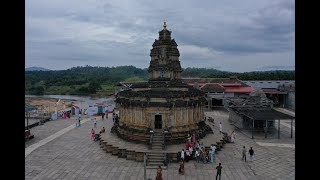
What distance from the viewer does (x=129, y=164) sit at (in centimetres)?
2077

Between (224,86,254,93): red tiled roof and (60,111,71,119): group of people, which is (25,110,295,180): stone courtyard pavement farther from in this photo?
(224,86,254,93): red tiled roof

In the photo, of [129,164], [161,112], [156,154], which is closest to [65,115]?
[161,112]

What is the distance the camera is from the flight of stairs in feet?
67.4

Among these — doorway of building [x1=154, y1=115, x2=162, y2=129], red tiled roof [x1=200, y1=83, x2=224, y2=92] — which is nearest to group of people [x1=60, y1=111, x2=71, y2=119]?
doorway of building [x1=154, y1=115, x2=162, y2=129]

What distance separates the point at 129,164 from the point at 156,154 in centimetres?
226

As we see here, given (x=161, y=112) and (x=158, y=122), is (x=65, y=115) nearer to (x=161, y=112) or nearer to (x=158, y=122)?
(x=158, y=122)

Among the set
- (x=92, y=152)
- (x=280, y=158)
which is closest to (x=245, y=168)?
(x=280, y=158)

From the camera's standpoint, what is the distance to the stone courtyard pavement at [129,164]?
18408mm

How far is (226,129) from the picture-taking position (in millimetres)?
33750

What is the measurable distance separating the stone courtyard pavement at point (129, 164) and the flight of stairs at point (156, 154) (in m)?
0.70

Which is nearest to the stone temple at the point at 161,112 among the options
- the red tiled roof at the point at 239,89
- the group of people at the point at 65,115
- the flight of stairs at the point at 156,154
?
the flight of stairs at the point at 156,154

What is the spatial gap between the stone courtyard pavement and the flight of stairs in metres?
0.70
